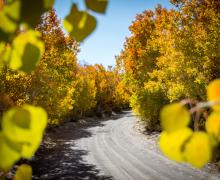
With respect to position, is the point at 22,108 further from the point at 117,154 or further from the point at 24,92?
the point at 117,154

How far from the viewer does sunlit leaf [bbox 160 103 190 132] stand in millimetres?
479

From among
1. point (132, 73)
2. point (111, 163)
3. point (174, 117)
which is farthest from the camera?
point (132, 73)

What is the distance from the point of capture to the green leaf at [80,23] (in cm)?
64

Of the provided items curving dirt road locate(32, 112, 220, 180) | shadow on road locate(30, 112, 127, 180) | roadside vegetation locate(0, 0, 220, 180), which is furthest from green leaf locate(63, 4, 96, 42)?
Answer: shadow on road locate(30, 112, 127, 180)

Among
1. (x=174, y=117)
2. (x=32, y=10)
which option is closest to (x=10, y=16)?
(x=32, y=10)

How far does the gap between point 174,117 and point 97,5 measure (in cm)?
25

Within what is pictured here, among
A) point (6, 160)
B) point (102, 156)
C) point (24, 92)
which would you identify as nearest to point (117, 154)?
point (102, 156)

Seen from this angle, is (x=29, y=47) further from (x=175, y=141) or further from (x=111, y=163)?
(x=111, y=163)

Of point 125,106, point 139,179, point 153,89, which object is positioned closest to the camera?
point 139,179

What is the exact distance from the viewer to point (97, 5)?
0.61 m

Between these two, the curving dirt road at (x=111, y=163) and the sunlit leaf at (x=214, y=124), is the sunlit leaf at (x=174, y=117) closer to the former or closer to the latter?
the sunlit leaf at (x=214, y=124)

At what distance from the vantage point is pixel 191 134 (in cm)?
52

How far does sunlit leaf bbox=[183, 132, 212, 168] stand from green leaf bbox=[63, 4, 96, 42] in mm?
276

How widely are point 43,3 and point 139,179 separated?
43.1 ft
